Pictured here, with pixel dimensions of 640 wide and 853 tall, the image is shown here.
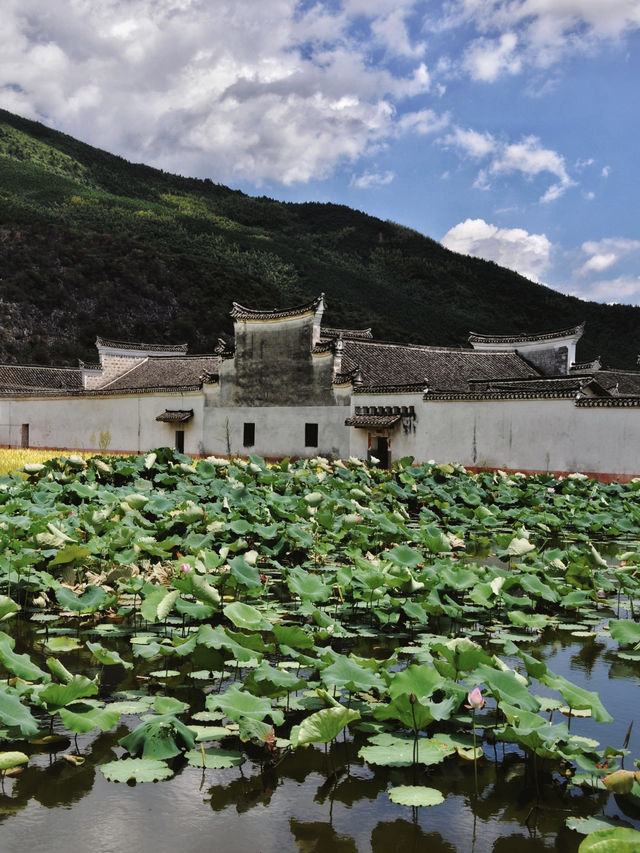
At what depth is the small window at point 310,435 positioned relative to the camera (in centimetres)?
2519

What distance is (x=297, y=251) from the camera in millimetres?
85562

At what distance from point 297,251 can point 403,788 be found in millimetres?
84967

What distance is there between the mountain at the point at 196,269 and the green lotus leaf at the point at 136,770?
51.2 metres

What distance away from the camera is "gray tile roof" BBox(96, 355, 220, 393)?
3394 centimetres

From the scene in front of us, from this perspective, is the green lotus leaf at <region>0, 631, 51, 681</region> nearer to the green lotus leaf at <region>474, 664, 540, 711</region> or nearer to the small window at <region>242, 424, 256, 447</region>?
the green lotus leaf at <region>474, 664, 540, 711</region>

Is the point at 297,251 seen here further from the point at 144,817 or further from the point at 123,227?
the point at 144,817

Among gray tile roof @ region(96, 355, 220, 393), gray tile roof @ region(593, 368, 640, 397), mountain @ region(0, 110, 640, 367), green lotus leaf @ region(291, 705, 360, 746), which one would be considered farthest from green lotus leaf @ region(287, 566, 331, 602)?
mountain @ region(0, 110, 640, 367)

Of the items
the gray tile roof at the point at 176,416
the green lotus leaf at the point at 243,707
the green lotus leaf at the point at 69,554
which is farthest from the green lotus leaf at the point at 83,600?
the gray tile roof at the point at 176,416

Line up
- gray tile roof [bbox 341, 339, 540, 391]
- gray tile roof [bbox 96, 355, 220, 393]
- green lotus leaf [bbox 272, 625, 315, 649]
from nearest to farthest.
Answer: green lotus leaf [bbox 272, 625, 315, 649], gray tile roof [bbox 341, 339, 540, 391], gray tile roof [bbox 96, 355, 220, 393]

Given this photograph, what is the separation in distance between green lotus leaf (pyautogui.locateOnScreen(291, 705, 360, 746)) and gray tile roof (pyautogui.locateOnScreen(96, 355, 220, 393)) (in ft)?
99.8

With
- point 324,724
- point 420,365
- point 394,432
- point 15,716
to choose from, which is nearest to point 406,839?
point 324,724

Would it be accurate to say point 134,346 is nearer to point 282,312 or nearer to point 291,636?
point 282,312

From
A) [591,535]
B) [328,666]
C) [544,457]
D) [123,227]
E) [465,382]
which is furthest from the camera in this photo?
[123,227]

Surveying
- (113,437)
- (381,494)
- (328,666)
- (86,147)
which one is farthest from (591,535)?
(86,147)
